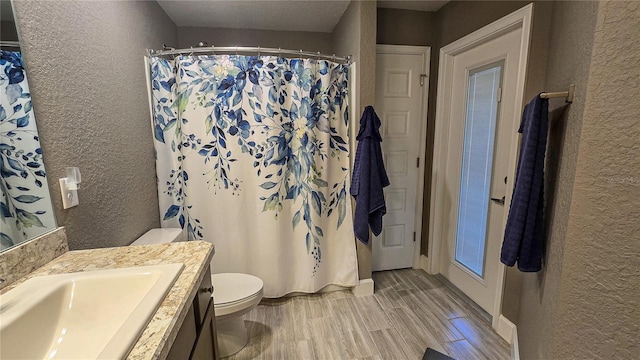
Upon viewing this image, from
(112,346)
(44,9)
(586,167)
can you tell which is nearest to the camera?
(112,346)

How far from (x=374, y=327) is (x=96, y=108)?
2130mm

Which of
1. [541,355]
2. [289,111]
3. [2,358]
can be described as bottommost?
[541,355]

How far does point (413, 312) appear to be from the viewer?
2.08 meters

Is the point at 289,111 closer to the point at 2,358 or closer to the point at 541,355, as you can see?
the point at 2,358

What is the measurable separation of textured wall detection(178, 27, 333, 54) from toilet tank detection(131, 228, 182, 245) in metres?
1.82

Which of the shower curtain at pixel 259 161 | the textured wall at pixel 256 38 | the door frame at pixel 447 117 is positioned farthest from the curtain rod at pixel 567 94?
the textured wall at pixel 256 38

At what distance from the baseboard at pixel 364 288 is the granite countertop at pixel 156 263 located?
1.53m

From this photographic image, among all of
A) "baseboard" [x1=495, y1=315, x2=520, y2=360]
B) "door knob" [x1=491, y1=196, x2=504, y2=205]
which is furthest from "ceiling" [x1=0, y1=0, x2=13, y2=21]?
"baseboard" [x1=495, y1=315, x2=520, y2=360]

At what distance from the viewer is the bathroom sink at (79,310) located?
67cm

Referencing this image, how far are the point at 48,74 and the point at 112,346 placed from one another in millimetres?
1089

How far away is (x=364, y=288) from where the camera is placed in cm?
229

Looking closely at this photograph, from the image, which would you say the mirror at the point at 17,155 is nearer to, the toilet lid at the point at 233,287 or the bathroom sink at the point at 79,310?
the bathroom sink at the point at 79,310

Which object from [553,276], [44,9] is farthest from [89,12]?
[553,276]

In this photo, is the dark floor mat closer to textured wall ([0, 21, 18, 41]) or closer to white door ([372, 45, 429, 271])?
white door ([372, 45, 429, 271])
